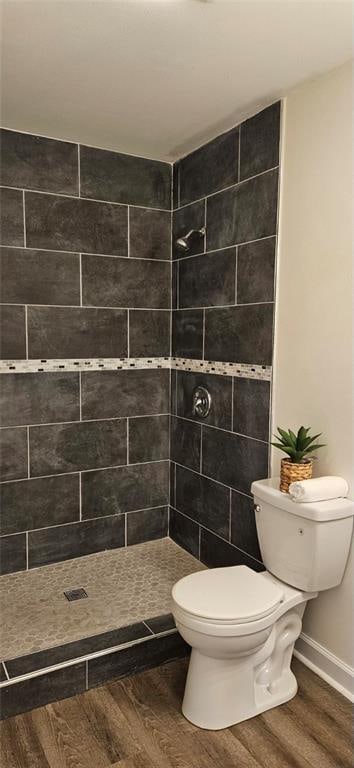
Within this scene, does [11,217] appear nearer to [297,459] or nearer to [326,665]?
[297,459]

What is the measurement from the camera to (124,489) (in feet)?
9.81

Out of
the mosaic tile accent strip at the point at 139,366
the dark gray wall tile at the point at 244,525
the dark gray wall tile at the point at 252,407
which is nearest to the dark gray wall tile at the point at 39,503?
the mosaic tile accent strip at the point at 139,366

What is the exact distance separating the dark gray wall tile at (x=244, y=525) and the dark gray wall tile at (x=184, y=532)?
374 mm

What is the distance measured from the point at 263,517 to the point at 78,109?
6.34 feet

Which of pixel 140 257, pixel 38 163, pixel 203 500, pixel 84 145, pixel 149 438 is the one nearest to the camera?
pixel 38 163

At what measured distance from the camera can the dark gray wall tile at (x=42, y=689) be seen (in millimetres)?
1874

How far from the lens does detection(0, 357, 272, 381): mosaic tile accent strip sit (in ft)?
7.95

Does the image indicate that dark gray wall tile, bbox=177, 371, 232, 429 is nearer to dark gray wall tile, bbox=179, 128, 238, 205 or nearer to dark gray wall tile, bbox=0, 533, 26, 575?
dark gray wall tile, bbox=179, 128, 238, 205

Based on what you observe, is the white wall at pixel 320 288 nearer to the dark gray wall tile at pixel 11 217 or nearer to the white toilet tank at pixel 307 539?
the white toilet tank at pixel 307 539

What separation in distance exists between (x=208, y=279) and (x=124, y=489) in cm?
128

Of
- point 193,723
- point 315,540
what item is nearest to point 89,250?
point 315,540

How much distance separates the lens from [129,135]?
2.57 metres

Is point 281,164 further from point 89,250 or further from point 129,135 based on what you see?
point 89,250

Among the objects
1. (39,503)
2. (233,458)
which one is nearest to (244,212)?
(233,458)
